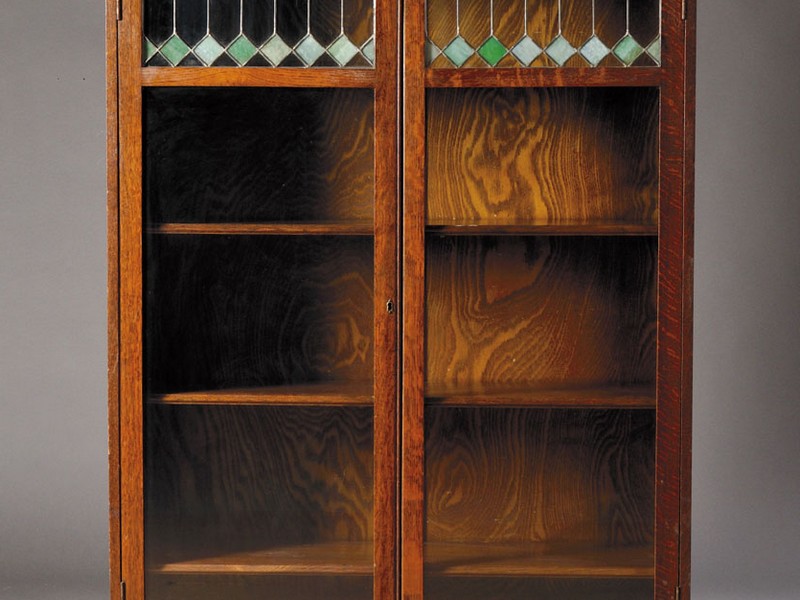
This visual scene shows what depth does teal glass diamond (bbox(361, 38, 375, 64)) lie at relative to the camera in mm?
2098

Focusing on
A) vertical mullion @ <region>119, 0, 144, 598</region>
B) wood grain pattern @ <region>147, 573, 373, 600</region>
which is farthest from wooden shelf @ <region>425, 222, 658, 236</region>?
wood grain pattern @ <region>147, 573, 373, 600</region>

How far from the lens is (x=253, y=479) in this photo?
2.21 meters

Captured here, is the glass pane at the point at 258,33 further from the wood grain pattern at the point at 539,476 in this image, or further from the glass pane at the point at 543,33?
the wood grain pattern at the point at 539,476

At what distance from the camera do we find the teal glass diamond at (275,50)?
6.96 feet

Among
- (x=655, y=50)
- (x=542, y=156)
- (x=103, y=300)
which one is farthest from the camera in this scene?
(x=103, y=300)

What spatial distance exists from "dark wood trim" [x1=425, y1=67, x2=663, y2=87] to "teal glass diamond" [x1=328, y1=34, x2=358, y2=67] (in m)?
0.13

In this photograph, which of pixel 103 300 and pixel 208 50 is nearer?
pixel 208 50

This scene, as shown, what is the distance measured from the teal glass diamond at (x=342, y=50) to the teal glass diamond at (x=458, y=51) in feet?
0.49

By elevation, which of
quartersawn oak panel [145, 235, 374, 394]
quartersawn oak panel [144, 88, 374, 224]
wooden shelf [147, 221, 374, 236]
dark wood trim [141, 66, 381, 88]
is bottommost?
quartersawn oak panel [145, 235, 374, 394]

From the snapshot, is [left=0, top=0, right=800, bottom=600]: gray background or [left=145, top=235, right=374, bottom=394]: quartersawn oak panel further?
[left=0, top=0, right=800, bottom=600]: gray background

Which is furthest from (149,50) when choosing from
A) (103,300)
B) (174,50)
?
(103,300)

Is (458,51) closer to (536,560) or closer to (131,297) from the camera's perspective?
(131,297)

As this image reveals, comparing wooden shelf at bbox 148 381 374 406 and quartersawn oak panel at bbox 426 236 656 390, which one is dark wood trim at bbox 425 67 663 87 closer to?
quartersawn oak panel at bbox 426 236 656 390

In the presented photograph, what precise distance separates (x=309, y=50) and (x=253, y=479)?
73cm
